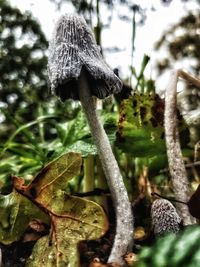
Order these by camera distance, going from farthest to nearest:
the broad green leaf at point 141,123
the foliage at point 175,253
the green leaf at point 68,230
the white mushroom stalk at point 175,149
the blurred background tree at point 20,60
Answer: the blurred background tree at point 20,60 < the broad green leaf at point 141,123 < the white mushroom stalk at point 175,149 < the green leaf at point 68,230 < the foliage at point 175,253

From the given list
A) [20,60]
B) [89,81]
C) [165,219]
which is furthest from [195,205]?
[20,60]

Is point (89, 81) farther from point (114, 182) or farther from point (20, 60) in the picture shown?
point (20, 60)

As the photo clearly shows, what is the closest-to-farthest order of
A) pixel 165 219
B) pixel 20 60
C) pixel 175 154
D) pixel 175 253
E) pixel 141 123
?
pixel 175 253
pixel 165 219
pixel 175 154
pixel 141 123
pixel 20 60

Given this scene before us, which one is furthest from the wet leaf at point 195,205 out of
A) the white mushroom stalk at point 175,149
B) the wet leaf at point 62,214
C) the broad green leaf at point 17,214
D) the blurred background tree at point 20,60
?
the blurred background tree at point 20,60

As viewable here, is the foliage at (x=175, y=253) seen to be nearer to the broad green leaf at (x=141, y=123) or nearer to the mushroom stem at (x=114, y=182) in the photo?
the mushroom stem at (x=114, y=182)

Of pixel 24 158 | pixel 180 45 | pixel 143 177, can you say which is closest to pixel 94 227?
pixel 143 177

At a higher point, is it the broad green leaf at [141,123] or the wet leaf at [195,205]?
the broad green leaf at [141,123]

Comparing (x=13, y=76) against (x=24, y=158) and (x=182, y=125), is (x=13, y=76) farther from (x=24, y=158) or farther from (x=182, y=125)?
(x=182, y=125)
